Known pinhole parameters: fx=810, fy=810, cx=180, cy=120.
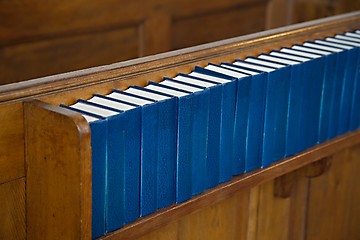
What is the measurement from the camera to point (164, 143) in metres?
1.98

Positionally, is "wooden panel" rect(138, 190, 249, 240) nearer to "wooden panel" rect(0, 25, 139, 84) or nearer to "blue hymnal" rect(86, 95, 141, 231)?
"blue hymnal" rect(86, 95, 141, 231)

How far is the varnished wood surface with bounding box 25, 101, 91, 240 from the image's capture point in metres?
1.72

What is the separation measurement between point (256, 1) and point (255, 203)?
2.16 metres

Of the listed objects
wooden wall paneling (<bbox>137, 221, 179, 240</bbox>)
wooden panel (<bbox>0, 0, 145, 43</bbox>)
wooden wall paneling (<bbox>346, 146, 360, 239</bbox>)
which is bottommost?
wooden wall paneling (<bbox>346, 146, 360, 239</bbox>)

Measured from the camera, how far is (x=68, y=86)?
1952 mm

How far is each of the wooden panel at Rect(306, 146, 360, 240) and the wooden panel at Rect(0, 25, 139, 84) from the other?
1404 millimetres

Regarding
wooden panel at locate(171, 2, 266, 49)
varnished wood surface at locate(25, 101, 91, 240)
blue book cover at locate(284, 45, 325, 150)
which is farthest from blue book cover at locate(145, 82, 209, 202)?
wooden panel at locate(171, 2, 266, 49)

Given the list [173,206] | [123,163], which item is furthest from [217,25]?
[123,163]

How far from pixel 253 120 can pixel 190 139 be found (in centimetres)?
28

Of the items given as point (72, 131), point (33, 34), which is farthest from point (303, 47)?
point (33, 34)

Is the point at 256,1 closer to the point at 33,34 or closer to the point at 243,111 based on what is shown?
the point at 33,34

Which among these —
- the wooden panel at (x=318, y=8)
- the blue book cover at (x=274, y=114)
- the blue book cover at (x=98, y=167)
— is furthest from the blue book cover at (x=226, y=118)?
the wooden panel at (x=318, y=8)

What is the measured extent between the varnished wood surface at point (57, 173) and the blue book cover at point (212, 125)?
1.49 feet

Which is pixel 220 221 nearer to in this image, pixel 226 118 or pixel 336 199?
pixel 226 118
